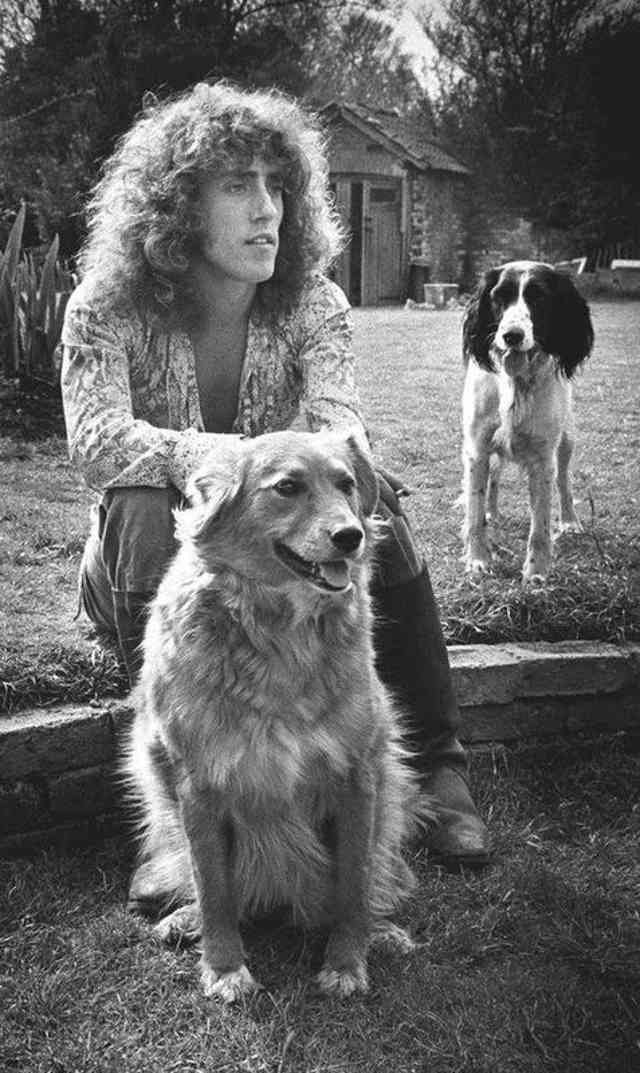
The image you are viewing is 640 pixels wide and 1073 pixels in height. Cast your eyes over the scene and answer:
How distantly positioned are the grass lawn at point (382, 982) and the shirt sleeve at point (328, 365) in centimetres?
123

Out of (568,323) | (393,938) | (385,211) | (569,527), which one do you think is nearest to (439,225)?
(385,211)

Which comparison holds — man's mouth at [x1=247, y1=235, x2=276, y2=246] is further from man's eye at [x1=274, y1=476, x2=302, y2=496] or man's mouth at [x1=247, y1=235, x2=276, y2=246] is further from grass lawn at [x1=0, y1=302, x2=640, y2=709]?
grass lawn at [x1=0, y1=302, x2=640, y2=709]

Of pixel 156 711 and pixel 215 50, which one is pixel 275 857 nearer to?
pixel 156 711

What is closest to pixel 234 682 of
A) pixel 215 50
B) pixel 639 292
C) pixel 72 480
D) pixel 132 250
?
pixel 132 250

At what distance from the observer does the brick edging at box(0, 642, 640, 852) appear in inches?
107

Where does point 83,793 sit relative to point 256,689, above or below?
below

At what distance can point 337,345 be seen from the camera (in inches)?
118

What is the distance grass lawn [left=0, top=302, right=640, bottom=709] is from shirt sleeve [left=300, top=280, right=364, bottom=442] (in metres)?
0.93

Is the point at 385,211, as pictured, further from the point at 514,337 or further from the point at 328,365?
the point at 328,365

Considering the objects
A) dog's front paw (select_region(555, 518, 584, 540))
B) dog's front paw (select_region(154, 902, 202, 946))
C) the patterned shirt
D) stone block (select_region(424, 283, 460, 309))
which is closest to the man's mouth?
the patterned shirt

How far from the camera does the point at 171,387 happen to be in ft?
9.61

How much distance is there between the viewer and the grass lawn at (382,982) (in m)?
2.02

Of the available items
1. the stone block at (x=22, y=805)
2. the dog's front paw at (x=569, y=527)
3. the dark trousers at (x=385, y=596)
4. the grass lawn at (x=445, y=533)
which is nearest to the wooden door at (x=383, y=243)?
the grass lawn at (x=445, y=533)

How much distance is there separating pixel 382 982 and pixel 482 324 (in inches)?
116
